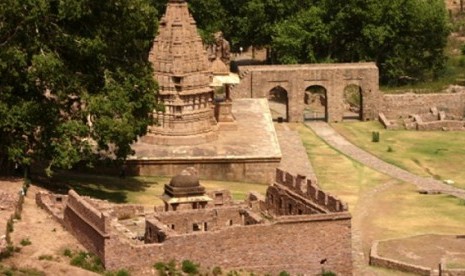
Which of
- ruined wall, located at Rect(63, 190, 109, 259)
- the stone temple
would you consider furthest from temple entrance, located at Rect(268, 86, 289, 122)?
ruined wall, located at Rect(63, 190, 109, 259)

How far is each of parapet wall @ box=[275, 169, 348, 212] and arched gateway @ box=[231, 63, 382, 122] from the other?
2858 cm

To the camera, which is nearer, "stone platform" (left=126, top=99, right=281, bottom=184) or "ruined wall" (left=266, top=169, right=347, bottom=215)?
"ruined wall" (left=266, top=169, right=347, bottom=215)

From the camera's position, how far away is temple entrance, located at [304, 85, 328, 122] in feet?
250

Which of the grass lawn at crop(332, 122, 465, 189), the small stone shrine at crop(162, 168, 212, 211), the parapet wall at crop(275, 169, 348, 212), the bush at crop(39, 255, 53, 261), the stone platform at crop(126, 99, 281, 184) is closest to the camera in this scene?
the bush at crop(39, 255, 53, 261)

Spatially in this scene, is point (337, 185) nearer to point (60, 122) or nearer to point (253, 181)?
point (253, 181)

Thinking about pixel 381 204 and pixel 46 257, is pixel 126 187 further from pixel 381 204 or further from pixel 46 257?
pixel 46 257

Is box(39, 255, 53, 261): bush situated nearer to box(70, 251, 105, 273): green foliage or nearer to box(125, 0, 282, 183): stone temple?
box(70, 251, 105, 273): green foliage

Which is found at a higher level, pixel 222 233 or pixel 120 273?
pixel 222 233

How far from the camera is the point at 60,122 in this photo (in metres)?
45.8

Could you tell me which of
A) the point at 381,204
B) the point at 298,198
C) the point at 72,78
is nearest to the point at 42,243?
the point at 72,78

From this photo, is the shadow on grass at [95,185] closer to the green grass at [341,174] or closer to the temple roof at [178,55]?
the temple roof at [178,55]

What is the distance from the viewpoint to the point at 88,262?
37.6 m

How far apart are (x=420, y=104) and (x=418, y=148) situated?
11.4 m

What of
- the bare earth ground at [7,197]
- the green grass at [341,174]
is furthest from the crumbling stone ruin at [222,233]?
the green grass at [341,174]
